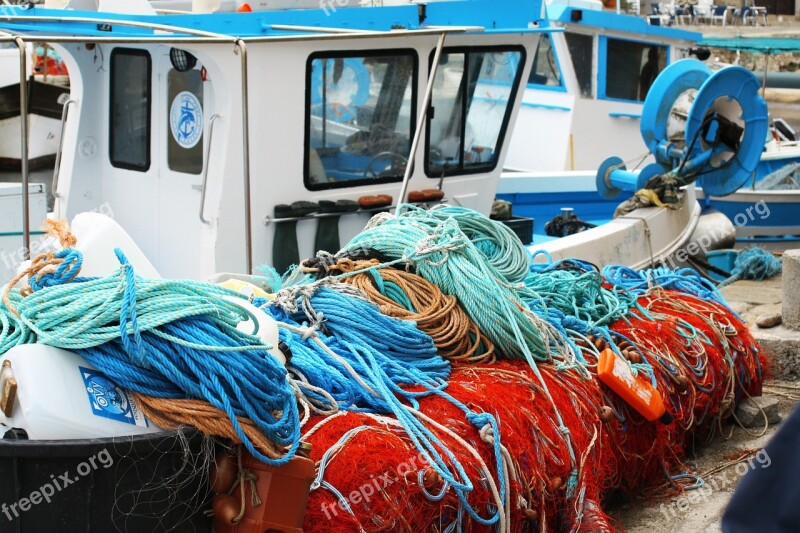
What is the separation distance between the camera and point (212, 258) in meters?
6.28

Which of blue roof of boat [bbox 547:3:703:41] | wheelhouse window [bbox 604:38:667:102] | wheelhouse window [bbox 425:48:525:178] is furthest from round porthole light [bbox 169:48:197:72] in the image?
wheelhouse window [bbox 604:38:667:102]

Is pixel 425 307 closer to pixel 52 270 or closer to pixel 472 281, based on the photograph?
pixel 472 281

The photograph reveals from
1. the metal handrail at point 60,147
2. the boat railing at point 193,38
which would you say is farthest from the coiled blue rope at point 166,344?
the metal handrail at point 60,147

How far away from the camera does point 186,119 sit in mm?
6586

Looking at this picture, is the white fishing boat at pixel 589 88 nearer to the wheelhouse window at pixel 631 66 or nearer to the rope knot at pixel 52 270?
the wheelhouse window at pixel 631 66

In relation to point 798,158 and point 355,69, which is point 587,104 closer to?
point 798,158

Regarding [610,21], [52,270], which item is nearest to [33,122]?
[52,270]

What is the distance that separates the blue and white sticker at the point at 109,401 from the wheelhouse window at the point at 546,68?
12.0 metres

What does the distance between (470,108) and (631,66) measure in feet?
25.8

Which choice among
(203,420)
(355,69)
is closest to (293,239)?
(355,69)

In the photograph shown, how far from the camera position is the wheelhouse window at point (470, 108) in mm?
7230

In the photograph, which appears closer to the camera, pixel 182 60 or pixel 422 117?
pixel 422 117

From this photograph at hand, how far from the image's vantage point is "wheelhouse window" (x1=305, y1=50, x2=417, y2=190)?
6.51 m

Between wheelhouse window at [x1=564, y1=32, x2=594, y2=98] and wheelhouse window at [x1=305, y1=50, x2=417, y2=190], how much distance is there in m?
7.61
